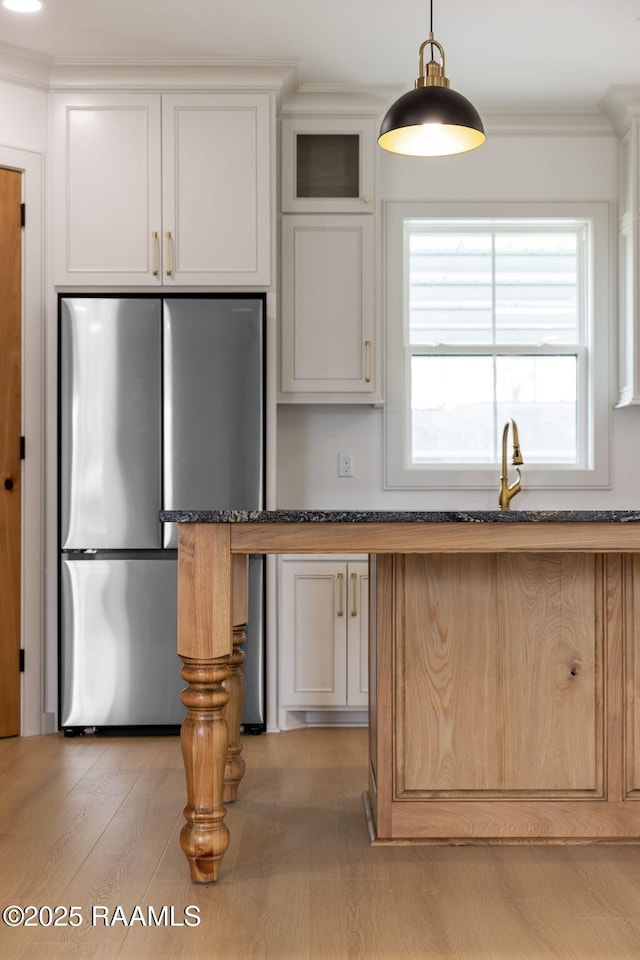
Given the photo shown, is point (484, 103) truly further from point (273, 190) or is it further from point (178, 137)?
point (178, 137)

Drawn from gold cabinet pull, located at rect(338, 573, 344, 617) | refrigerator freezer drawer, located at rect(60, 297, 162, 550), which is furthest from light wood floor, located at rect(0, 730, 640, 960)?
refrigerator freezer drawer, located at rect(60, 297, 162, 550)

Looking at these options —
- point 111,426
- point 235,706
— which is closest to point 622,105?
point 111,426

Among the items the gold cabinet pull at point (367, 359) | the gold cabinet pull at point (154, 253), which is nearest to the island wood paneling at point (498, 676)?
the gold cabinet pull at point (367, 359)

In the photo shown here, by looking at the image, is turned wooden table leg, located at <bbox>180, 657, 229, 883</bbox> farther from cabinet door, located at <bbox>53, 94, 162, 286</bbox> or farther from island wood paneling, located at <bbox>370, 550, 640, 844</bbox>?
cabinet door, located at <bbox>53, 94, 162, 286</bbox>

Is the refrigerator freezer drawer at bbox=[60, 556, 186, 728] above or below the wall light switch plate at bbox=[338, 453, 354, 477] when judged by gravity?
below

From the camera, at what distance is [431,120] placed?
2.49 meters

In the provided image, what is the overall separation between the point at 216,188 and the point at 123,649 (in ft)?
6.37

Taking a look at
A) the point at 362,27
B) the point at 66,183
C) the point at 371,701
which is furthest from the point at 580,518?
the point at 66,183

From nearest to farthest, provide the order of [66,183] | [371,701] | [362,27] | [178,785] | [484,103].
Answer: [371,701] → [178,785] → [362,27] → [66,183] → [484,103]

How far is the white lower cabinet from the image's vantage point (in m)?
3.92

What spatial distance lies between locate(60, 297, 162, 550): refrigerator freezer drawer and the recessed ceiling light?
1074 mm

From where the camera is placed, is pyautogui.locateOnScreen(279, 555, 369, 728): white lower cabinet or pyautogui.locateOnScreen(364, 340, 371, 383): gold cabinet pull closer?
pyautogui.locateOnScreen(279, 555, 369, 728): white lower cabinet

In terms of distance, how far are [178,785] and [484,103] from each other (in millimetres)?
3258

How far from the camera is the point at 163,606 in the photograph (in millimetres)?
3732
